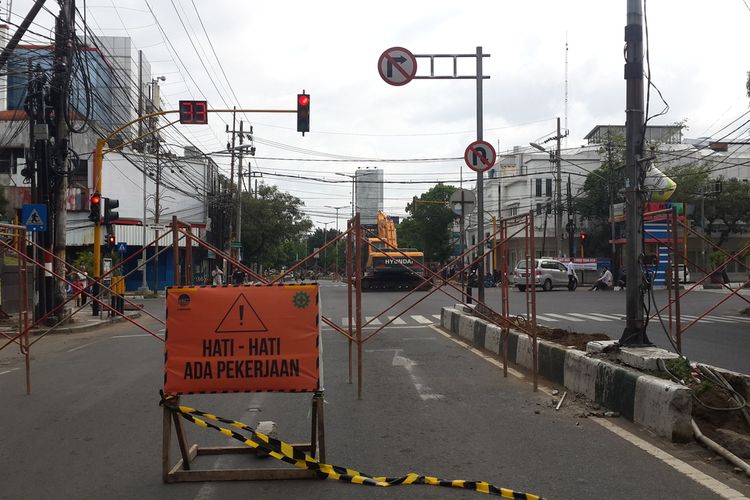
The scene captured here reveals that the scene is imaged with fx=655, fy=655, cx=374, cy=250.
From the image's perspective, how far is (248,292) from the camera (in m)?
4.97

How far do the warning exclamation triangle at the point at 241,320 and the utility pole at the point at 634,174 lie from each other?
4.60 meters

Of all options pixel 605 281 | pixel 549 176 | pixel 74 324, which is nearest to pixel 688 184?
pixel 549 176

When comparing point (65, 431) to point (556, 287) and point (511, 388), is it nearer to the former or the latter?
point (511, 388)

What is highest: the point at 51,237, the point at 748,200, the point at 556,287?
the point at 748,200

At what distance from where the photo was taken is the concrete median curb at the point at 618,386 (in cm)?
567

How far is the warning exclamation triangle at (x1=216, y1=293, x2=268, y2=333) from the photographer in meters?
4.93

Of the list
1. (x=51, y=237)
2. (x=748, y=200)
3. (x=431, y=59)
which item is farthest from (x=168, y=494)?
(x=748, y=200)

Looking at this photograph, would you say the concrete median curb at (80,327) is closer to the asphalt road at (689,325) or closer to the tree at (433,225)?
the asphalt road at (689,325)

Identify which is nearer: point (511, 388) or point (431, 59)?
point (511, 388)

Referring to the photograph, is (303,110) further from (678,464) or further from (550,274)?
(550,274)

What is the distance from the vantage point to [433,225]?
70938mm

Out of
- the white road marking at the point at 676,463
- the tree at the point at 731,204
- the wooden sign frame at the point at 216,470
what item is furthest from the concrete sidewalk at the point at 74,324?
the tree at the point at 731,204

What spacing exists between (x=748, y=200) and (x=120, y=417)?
52792 millimetres

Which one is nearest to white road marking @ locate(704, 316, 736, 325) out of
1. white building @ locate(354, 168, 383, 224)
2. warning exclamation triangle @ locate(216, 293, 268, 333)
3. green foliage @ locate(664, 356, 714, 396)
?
green foliage @ locate(664, 356, 714, 396)
